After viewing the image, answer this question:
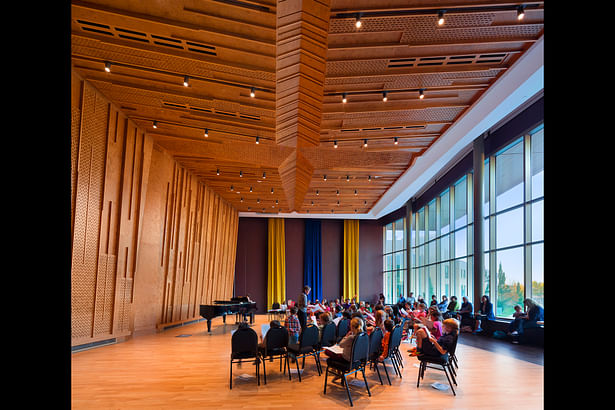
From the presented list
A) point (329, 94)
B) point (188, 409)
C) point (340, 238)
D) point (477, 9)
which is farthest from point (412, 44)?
point (340, 238)

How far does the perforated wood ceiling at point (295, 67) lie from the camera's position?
5148 mm

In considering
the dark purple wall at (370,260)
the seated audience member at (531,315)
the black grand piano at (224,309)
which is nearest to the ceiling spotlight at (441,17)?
the seated audience member at (531,315)

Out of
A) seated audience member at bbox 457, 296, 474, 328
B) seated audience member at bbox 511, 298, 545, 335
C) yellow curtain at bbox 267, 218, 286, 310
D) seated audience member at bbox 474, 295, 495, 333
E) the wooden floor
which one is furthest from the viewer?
yellow curtain at bbox 267, 218, 286, 310

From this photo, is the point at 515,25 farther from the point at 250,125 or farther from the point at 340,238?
the point at 340,238

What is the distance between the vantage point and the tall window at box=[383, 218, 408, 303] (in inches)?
842

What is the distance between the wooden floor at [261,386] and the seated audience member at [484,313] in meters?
2.95

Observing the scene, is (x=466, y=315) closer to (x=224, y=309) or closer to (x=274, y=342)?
(x=224, y=309)

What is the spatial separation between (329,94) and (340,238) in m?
16.6

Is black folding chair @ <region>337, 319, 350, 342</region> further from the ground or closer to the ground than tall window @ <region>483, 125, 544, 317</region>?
closer to the ground

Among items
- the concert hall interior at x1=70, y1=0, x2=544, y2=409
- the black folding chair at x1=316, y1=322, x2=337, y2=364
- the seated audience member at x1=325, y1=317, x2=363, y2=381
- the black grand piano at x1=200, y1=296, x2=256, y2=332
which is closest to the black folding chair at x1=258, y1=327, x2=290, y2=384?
the concert hall interior at x1=70, y1=0, x2=544, y2=409

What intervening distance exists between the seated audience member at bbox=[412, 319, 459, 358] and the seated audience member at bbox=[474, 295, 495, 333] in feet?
19.6

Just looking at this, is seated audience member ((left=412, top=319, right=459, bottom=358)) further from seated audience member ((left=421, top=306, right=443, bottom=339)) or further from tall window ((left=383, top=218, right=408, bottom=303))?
tall window ((left=383, top=218, right=408, bottom=303))
